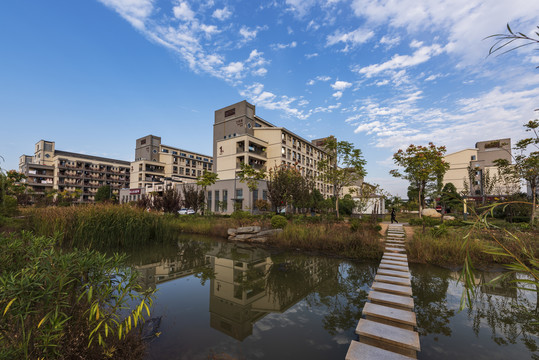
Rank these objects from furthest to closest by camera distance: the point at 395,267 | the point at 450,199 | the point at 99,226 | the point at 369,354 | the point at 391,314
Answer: the point at 99,226, the point at 450,199, the point at 395,267, the point at 391,314, the point at 369,354

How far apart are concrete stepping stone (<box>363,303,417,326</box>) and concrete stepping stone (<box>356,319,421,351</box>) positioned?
0.88ft

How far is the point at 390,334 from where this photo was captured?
13.2 ft

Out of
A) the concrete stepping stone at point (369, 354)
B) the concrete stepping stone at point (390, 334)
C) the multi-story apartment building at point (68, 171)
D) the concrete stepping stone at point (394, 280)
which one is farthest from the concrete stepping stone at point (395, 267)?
the multi-story apartment building at point (68, 171)

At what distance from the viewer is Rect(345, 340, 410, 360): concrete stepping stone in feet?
11.5

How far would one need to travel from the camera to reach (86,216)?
10836 mm

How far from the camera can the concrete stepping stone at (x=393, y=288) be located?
5.66 metres

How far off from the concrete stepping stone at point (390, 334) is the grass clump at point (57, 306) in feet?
12.0

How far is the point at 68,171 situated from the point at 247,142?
55.1 meters

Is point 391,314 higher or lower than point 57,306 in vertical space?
lower

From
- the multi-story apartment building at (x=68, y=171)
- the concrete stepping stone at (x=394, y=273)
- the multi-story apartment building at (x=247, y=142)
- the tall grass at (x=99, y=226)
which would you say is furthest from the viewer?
the multi-story apartment building at (x=68, y=171)

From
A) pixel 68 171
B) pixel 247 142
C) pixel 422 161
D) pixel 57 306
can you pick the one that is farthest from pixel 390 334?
pixel 68 171

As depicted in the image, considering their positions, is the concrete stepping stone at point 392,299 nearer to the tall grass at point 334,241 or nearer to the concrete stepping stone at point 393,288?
the concrete stepping stone at point 393,288

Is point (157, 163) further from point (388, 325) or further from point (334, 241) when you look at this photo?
point (388, 325)

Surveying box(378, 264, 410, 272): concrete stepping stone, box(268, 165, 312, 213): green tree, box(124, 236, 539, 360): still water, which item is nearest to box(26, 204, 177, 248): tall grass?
box(124, 236, 539, 360): still water
